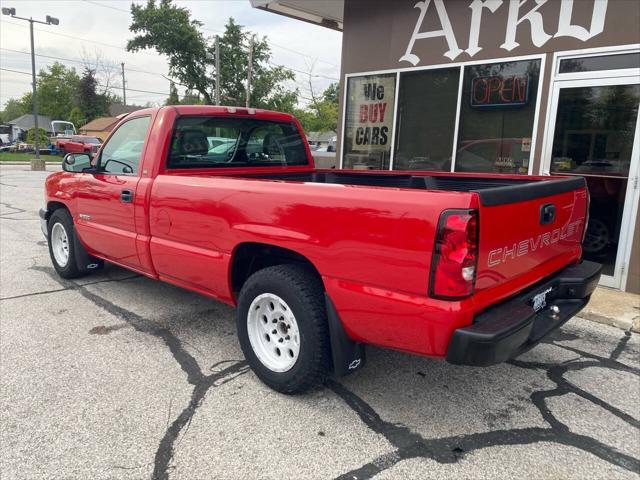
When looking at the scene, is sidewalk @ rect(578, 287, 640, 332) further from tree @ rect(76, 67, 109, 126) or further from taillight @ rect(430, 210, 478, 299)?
tree @ rect(76, 67, 109, 126)

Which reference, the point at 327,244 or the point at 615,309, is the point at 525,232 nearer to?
the point at 327,244

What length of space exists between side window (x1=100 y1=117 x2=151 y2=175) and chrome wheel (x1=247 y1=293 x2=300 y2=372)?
72.6 inches

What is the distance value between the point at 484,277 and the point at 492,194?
414mm

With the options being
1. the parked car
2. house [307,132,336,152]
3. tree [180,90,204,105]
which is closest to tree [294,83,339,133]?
house [307,132,336,152]

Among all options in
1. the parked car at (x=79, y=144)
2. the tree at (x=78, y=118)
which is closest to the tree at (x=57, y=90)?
the tree at (x=78, y=118)

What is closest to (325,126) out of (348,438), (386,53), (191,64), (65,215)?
(191,64)

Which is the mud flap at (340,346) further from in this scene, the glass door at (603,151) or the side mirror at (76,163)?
the glass door at (603,151)

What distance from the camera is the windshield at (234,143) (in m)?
4.12

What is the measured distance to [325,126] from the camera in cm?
4578

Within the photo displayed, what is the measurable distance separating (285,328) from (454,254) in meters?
1.37

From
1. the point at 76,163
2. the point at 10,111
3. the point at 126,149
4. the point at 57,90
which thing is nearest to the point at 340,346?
the point at 126,149

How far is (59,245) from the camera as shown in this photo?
5.65 metres

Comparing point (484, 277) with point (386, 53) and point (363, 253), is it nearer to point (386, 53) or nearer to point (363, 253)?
point (363, 253)

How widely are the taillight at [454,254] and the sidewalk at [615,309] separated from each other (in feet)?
10.4
